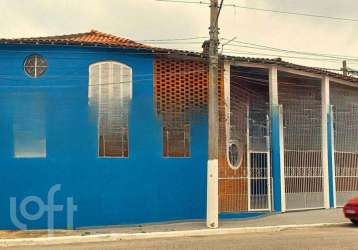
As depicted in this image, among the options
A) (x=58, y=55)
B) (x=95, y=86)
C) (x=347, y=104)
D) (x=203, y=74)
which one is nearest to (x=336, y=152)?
(x=347, y=104)

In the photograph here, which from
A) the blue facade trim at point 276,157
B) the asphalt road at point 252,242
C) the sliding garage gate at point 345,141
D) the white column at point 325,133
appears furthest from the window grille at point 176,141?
the sliding garage gate at point 345,141

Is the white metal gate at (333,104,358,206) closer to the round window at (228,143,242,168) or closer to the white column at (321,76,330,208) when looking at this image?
the white column at (321,76,330,208)

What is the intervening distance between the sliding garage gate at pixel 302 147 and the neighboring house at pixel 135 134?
0.17ft

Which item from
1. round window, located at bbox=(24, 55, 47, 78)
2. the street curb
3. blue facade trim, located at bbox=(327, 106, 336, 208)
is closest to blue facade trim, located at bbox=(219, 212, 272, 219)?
the street curb

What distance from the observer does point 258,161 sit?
19.6 metres

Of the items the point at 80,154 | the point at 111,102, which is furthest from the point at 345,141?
the point at 80,154

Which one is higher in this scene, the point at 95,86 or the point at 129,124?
the point at 95,86

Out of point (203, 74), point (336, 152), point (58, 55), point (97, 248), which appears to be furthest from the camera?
point (336, 152)

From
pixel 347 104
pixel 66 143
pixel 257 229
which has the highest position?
pixel 347 104

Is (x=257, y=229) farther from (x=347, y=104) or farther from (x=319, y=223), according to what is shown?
(x=347, y=104)

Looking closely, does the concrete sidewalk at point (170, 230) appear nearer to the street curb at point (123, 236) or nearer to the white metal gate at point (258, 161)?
the street curb at point (123, 236)

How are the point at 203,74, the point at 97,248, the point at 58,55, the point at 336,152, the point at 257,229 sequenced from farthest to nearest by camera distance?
1. the point at 336,152
2. the point at 203,74
3. the point at 58,55
4. the point at 257,229
5. the point at 97,248

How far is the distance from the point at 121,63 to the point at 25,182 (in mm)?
4671

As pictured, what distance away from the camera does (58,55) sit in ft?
57.1
